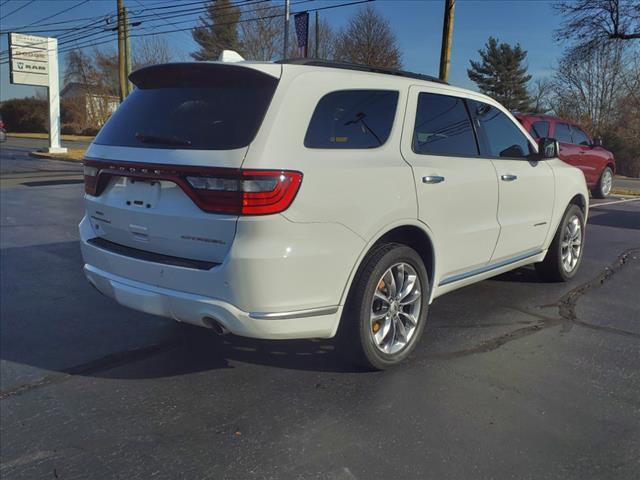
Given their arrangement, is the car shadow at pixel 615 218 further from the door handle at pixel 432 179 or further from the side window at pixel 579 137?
the door handle at pixel 432 179

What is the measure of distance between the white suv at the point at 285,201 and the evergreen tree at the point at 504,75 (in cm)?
5506

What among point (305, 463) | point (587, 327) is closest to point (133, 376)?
point (305, 463)

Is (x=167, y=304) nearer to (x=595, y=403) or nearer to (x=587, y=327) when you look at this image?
(x=595, y=403)

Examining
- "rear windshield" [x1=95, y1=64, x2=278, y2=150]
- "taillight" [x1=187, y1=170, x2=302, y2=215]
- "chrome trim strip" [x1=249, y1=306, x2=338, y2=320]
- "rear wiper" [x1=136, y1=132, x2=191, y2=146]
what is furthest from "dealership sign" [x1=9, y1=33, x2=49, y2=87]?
"chrome trim strip" [x1=249, y1=306, x2=338, y2=320]

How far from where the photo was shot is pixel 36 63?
31391 mm

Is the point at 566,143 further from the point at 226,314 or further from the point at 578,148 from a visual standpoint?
the point at 226,314

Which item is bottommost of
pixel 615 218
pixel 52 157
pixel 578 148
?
pixel 615 218

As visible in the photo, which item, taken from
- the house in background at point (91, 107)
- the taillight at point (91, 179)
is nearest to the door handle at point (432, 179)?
the taillight at point (91, 179)

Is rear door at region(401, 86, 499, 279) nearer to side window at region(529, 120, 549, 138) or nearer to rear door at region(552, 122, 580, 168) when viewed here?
side window at region(529, 120, 549, 138)

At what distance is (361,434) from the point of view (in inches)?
110

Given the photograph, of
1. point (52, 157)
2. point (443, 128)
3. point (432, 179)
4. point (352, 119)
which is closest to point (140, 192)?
point (352, 119)

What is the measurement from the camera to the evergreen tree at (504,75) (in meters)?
55.1

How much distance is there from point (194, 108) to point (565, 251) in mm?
4161

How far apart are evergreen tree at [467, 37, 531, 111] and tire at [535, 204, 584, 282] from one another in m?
52.6
